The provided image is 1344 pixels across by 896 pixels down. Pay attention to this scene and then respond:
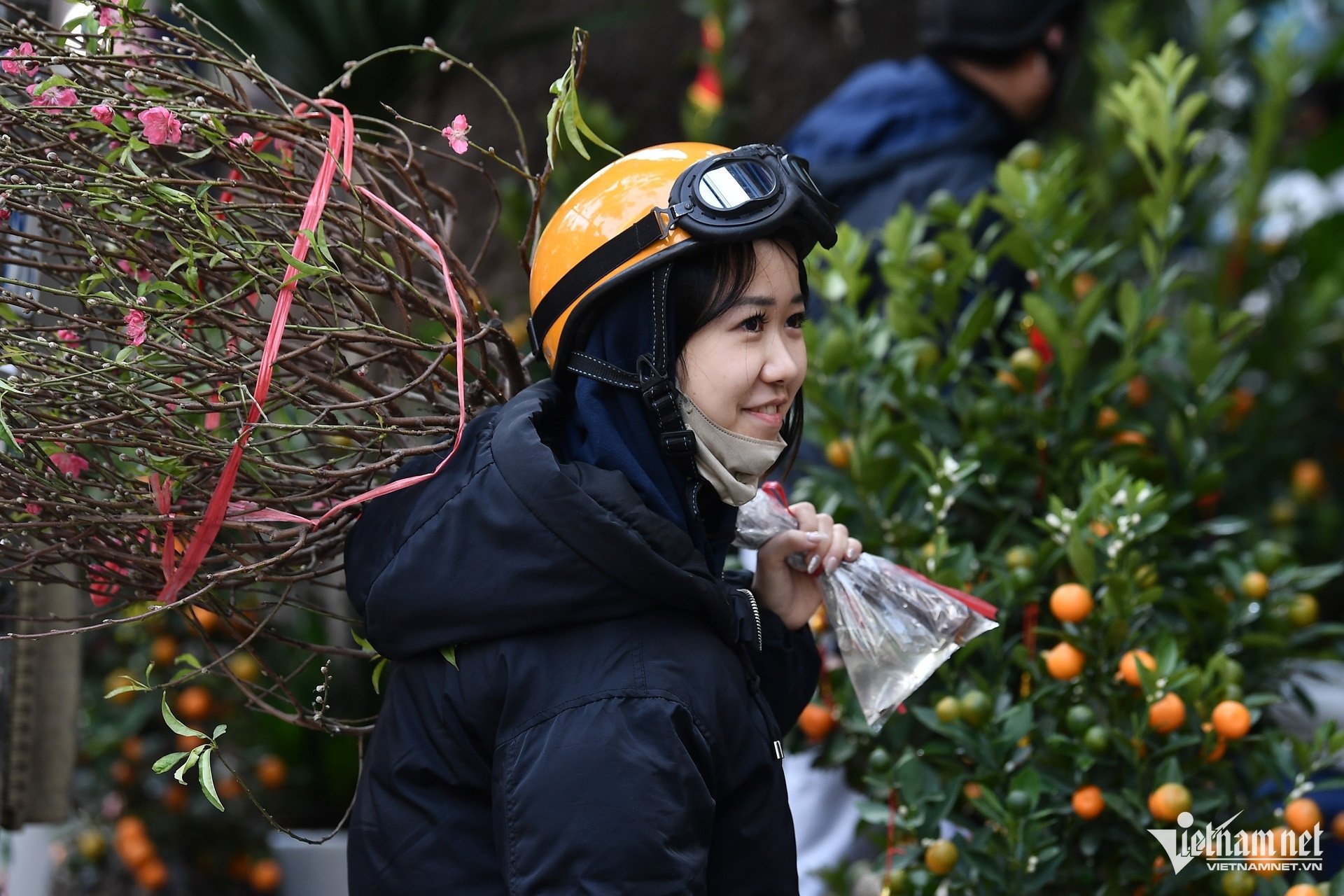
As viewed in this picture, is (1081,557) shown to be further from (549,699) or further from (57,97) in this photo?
(57,97)

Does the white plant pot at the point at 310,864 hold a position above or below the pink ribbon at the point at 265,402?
below

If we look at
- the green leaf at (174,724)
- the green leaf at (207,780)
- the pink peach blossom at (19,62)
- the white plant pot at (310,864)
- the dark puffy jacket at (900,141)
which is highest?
the dark puffy jacket at (900,141)

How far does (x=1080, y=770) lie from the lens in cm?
212

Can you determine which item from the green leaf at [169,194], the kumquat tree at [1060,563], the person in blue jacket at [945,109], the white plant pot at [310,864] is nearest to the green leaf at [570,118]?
the green leaf at [169,194]

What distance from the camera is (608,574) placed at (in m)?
1.53

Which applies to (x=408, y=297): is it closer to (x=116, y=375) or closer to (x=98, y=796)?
(x=116, y=375)

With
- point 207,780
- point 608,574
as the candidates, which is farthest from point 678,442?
point 207,780

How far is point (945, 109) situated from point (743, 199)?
2.04 metres

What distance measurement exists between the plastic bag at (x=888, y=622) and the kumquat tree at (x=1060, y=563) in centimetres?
24

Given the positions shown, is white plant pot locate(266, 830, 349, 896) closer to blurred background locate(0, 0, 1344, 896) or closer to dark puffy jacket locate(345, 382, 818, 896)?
blurred background locate(0, 0, 1344, 896)

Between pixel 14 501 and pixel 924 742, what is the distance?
1562mm

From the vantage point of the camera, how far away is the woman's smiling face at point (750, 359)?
1.62m

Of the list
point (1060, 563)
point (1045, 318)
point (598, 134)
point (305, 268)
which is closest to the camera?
point (305, 268)

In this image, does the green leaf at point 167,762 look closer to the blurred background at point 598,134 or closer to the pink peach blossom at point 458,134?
the pink peach blossom at point 458,134
